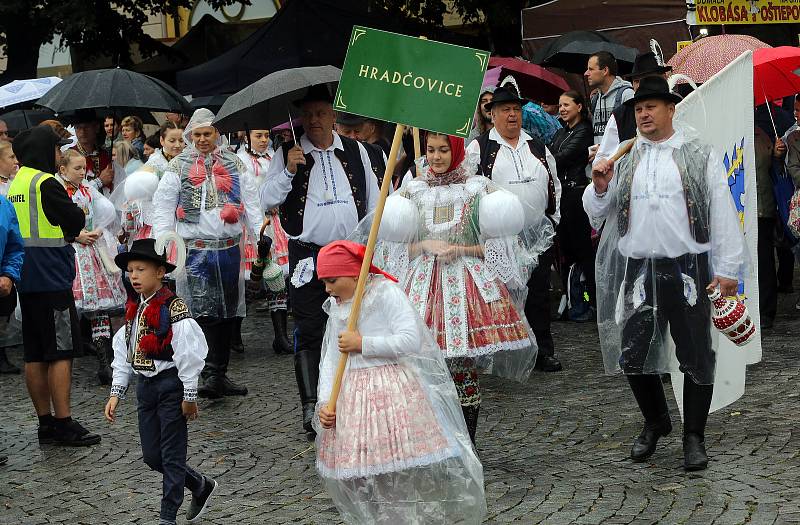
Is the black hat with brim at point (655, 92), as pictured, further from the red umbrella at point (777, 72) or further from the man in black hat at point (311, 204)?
the red umbrella at point (777, 72)

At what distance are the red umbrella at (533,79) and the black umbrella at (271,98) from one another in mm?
5431

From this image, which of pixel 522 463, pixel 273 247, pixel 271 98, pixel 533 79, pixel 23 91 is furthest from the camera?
pixel 23 91

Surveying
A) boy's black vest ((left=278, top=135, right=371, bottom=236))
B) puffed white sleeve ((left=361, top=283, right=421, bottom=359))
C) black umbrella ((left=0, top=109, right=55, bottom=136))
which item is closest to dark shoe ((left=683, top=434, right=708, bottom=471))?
puffed white sleeve ((left=361, top=283, right=421, bottom=359))

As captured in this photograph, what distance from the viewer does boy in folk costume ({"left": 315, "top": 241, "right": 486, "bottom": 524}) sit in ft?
17.9

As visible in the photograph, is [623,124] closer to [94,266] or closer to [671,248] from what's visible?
[671,248]

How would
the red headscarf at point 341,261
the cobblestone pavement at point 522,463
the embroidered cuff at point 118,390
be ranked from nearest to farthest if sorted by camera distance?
the red headscarf at point 341,261
the cobblestone pavement at point 522,463
the embroidered cuff at point 118,390

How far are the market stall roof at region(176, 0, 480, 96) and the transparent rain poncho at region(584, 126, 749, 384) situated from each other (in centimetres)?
948

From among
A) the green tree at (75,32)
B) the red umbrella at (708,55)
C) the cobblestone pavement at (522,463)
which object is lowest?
the cobblestone pavement at (522,463)

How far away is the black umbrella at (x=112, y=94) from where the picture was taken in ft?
37.5

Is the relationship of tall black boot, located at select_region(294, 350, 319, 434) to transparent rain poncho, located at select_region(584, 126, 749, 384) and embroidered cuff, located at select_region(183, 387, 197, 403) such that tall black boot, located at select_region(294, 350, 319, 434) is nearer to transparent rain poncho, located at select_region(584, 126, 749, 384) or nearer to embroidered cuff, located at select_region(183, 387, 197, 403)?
embroidered cuff, located at select_region(183, 387, 197, 403)

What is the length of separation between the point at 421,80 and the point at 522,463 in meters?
2.30

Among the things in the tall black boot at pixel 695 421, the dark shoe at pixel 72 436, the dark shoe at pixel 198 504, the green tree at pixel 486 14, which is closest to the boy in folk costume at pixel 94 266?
the dark shoe at pixel 72 436

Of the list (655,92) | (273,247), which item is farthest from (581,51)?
(655,92)

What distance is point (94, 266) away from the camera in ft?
34.9
